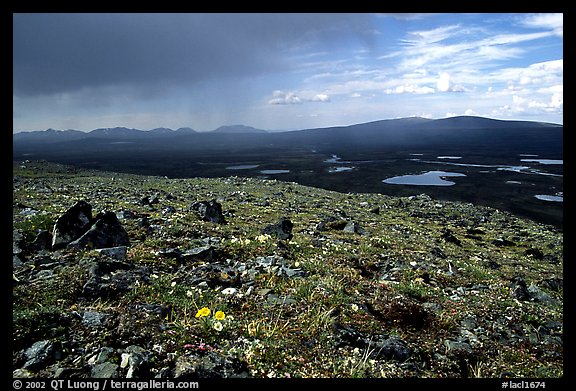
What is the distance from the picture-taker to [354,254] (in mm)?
13891

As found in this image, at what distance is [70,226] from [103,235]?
3.58 ft

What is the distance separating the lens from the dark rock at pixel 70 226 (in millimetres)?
10023

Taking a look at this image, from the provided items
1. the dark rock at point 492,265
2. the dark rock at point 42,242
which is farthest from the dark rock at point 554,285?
the dark rock at point 42,242

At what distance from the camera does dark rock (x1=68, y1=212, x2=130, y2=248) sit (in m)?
9.94

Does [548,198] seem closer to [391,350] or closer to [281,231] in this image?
[281,231]

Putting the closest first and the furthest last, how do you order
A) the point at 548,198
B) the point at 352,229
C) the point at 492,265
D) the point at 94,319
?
the point at 94,319, the point at 492,265, the point at 352,229, the point at 548,198

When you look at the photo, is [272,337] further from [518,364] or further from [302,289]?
[518,364]

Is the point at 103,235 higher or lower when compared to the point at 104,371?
higher

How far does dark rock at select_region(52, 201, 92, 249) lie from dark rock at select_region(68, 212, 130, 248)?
0.31 m

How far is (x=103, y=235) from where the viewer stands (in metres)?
10.5

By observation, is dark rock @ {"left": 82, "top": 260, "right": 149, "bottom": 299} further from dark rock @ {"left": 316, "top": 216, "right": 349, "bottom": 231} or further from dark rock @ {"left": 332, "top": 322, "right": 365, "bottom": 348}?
dark rock @ {"left": 316, "top": 216, "right": 349, "bottom": 231}

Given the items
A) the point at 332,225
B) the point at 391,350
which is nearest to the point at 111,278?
the point at 391,350
